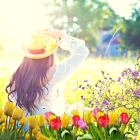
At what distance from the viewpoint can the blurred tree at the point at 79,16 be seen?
28.8 meters

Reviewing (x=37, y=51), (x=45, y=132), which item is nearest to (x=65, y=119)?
(x=45, y=132)

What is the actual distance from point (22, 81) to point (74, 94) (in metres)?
1.85

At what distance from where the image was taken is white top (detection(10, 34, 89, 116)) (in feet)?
8.38

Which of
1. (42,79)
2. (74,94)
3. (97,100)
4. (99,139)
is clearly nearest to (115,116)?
(99,139)

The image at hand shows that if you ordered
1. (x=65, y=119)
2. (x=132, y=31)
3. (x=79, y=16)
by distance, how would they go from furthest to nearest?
(x=79, y=16)
(x=132, y=31)
(x=65, y=119)

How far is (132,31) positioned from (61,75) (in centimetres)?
2258

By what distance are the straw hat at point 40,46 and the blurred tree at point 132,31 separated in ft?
70.5

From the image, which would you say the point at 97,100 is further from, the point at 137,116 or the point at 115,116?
the point at 115,116

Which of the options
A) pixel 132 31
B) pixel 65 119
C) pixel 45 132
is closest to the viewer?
pixel 65 119

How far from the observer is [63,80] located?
8.63ft

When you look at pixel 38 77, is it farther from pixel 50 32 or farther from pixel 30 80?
pixel 50 32

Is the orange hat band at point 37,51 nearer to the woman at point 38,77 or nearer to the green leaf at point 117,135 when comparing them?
the woman at point 38,77

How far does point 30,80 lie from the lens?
2.50 metres

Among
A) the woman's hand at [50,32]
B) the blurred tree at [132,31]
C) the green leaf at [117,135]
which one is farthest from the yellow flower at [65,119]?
the blurred tree at [132,31]
